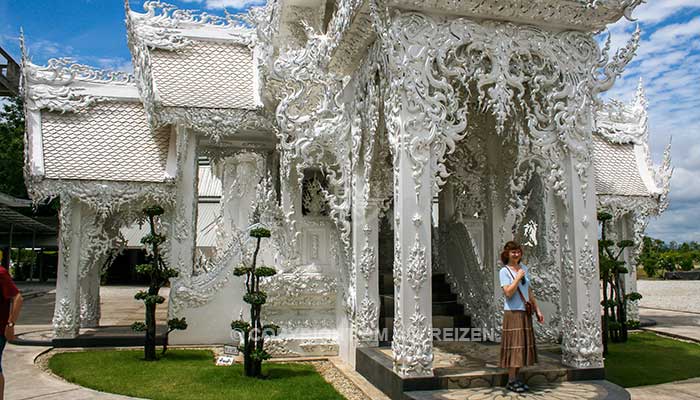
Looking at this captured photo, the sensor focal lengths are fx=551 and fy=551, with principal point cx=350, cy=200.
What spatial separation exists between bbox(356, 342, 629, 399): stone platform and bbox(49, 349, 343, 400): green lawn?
1.27ft

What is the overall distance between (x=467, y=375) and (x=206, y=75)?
190 inches

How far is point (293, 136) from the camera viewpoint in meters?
4.98

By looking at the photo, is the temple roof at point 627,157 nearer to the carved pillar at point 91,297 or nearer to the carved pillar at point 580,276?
the carved pillar at point 580,276

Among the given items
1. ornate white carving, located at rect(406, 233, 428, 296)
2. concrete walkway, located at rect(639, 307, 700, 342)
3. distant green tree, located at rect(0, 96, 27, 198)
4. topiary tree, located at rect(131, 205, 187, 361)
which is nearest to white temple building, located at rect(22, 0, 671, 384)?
ornate white carving, located at rect(406, 233, 428, 296)

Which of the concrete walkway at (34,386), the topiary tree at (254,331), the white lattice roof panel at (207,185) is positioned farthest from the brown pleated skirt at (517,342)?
the white lattice roof panel at (207,185)

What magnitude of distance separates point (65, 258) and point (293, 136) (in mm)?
3249

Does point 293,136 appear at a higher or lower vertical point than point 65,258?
higher

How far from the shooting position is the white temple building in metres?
3.68

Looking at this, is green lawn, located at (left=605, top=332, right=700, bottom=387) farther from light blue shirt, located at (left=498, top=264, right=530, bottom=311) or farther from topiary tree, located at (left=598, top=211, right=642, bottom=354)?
light blue shirt, located at (left=498, top=264, right=530, bottom=311)

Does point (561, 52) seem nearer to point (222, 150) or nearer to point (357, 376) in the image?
point (357, 376)

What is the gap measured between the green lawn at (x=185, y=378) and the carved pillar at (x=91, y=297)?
1.34 m

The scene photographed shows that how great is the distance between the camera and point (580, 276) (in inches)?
152

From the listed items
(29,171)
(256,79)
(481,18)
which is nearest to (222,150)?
(256,79)

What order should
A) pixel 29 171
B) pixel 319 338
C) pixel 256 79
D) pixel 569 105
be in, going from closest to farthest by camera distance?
pixel 569 105, pixel 319 338, pixel 29 171, pixel 256 79
